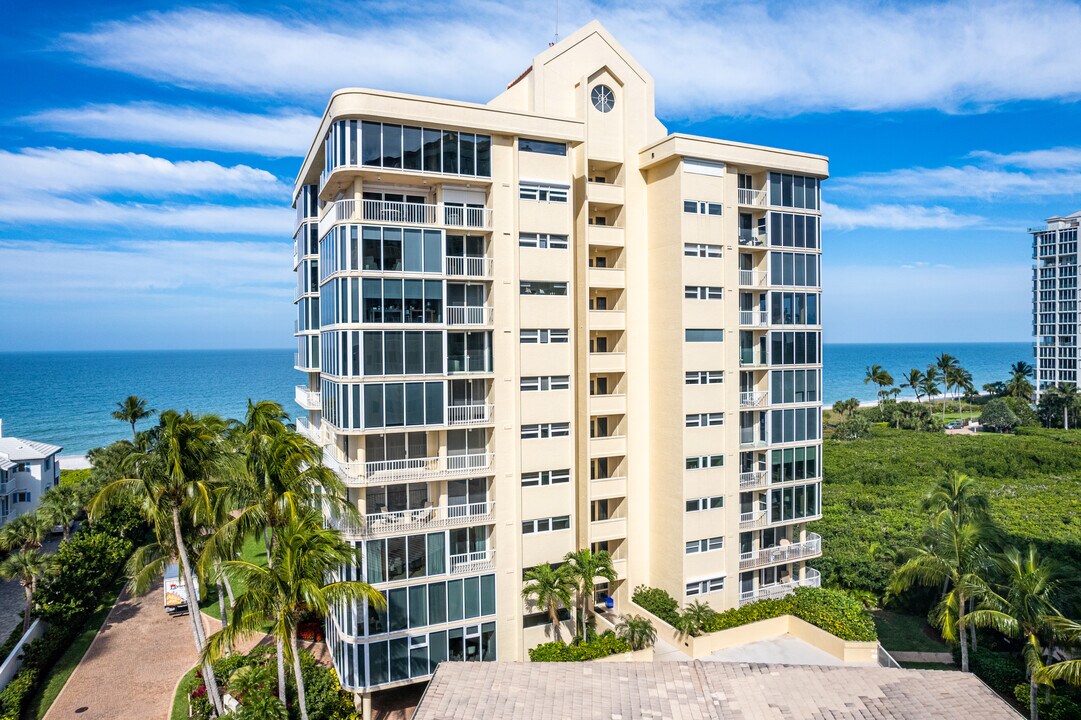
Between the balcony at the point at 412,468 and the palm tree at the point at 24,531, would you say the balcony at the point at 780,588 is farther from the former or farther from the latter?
the palm tree at the point at 24,531

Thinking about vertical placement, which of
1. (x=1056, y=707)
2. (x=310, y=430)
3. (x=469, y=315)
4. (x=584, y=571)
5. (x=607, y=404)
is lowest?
(x=1056, y=707)

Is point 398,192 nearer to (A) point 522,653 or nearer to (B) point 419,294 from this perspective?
(B) point 419,294

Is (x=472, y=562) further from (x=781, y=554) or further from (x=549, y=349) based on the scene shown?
(x=781, y=554)

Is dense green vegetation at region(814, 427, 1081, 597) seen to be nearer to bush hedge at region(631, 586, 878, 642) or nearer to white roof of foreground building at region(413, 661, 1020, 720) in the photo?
bush hedge at region(631, 586, 878, 642)

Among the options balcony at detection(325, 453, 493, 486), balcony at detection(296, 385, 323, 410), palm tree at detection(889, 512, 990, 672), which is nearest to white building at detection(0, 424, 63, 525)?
balcony at detection(296, 385, 323, 410)

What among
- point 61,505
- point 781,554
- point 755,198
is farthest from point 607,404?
point 61,505

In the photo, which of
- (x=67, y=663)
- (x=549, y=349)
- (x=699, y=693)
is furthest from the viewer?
(x=67, y=663)
